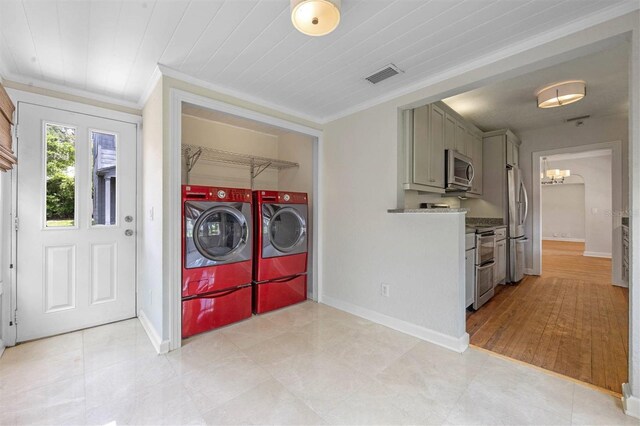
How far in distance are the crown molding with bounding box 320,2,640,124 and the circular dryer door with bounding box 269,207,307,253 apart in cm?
145

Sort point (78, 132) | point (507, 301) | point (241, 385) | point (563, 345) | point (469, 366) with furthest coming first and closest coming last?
point (507, 301), point (78, 132), point (563, 345), point (469, 366), point (241, 385)

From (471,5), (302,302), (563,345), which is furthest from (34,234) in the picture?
(563,345)

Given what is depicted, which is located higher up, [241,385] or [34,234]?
[34,234]

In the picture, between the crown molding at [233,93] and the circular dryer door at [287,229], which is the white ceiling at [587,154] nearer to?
the crown molding at [233,93]

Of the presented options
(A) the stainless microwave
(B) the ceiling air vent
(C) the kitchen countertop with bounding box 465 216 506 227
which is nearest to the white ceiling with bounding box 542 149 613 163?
(C) the kitchen countertop with bounding box 465 216 506 227

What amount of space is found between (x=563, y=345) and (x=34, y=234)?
14.4ft

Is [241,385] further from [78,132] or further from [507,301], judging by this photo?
[507,301]

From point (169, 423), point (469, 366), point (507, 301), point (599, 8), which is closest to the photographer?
point (169, 423)

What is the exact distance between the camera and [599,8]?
146cm

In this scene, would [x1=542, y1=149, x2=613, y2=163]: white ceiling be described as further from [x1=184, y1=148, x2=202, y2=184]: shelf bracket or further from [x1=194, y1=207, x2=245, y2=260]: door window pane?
[x1=184, y1=148, x2=202, y2=184]: shelf bracket

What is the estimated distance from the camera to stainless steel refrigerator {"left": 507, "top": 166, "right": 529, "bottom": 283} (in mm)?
3957

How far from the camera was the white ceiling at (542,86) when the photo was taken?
2406 mm

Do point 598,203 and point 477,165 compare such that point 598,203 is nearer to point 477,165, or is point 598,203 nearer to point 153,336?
point 477,165

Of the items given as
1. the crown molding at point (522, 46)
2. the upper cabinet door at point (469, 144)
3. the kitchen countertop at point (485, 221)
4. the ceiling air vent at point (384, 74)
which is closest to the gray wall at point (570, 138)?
the kitchen countertop at point (485, 221)
